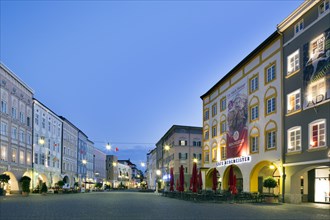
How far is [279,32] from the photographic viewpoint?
35594mm

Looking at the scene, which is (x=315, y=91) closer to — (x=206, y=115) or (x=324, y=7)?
(x=324, y=7)

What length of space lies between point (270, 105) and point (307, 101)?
707 centimetres

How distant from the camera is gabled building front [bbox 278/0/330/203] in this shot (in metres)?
28.8

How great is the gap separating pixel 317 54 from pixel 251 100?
12.8 m

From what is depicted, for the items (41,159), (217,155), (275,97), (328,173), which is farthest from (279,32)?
(41,159)

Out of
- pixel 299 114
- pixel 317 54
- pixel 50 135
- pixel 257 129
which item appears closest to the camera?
pixel 317 54

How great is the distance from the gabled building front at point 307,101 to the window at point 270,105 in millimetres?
2268

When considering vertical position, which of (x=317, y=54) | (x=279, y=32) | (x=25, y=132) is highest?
(x=279, y=32)

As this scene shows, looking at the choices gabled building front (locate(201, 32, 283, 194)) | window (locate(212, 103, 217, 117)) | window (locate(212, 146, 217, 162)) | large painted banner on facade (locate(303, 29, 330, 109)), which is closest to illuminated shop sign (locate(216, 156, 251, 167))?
gabled building front (locate(201, 32, 283, 194))

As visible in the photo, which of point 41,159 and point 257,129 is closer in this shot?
point 257,129

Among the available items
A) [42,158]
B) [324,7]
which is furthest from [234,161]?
[42,158]

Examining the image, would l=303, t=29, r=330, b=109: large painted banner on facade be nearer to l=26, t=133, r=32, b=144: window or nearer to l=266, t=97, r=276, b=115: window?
l=266, t=97, r=276, b=115: window

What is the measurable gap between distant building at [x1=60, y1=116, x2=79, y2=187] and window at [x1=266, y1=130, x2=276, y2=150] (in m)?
56.4

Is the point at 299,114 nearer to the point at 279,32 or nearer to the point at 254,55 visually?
the point at 279,32
